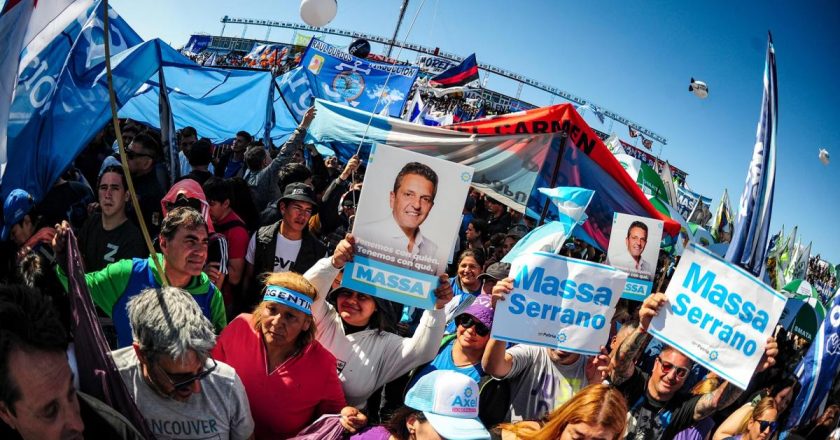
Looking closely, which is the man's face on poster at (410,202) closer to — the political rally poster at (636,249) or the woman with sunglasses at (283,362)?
the woman with sunglasses at (283,362)

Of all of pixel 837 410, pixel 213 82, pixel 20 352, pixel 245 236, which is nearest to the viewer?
pixel 20 352

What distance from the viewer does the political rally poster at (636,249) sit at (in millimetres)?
4336

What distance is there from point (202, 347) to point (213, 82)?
702 centimetres

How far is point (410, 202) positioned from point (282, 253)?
4.63ft

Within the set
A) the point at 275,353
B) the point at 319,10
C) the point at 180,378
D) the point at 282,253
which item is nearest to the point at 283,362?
the point at 275,353

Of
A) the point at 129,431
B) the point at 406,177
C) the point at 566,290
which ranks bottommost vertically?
the point at 129,431

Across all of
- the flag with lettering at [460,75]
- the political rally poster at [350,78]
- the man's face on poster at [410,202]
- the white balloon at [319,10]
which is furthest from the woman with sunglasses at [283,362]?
the flag with lettering at [460,75]

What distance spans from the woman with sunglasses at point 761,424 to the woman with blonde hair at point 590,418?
117 centimetres

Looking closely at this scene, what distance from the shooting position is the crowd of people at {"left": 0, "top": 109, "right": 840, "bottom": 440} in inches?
64.7

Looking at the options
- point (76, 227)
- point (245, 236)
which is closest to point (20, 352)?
point (245, 236)

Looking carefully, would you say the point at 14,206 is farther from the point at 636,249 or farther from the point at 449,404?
the point at 636,249

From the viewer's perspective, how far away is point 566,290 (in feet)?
9.95

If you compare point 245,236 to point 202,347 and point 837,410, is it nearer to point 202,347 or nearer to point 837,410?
point 202,347

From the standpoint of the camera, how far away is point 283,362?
7.98ft
